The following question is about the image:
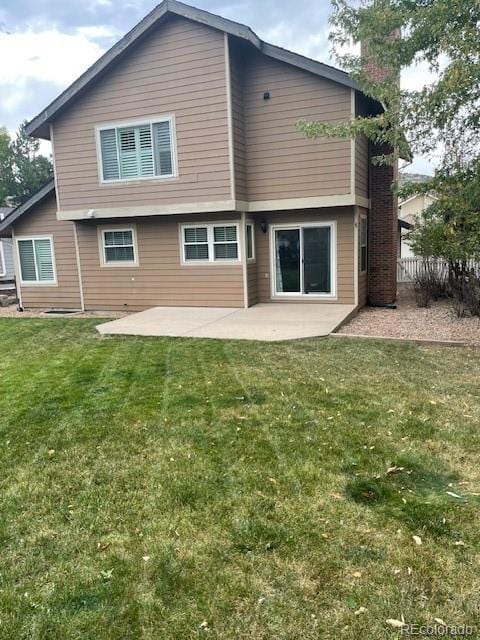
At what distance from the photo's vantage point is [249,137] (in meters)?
11.8

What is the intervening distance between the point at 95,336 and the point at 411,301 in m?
8.72

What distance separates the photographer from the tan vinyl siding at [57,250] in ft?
45.9

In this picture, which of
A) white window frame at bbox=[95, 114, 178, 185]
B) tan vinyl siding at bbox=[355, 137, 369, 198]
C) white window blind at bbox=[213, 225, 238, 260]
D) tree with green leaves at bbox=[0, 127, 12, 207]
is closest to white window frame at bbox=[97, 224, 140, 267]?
white window frame at bbox=[95, 114, 178, 185]

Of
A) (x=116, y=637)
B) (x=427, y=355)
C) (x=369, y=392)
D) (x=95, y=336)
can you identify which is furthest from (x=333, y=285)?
(x=116, y=637)

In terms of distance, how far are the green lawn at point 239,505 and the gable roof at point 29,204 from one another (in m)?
8.86

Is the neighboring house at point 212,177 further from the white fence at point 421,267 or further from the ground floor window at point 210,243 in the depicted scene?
the white fence at point 421,267

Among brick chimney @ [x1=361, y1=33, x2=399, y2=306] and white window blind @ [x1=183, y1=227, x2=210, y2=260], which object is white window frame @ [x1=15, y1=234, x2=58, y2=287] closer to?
white window blind @ [x1=183, y1=227, x2=210, y2=260]

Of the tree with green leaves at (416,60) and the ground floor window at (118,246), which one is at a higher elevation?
the tree with green leaves at (416,60)

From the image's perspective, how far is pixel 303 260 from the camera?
1219 centimetres

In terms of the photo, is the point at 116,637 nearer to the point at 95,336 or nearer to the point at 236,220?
the point at 95,336

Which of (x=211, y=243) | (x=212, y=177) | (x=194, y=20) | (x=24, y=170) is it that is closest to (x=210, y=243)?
(x=211, y=243)

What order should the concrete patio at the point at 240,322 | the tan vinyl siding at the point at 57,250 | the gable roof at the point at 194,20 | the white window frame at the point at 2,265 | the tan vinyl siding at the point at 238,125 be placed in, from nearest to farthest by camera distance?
the concrete patio at the point at 240,322 → the gable roof at the point at 194,20 → the tan vinyl siding at the point at 238,125 → the tan vinyl siding at the point at 57,250 → the white window frame at the point at 2,265

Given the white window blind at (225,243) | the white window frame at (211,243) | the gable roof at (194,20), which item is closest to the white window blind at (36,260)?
the gable roof at (194,20)

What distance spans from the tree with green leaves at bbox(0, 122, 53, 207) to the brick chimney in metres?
34.4
